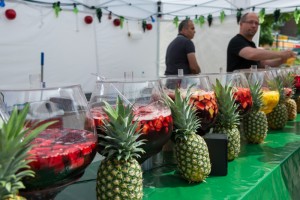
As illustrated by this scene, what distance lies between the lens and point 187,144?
73cm

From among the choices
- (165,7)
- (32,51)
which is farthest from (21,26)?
(165,7)

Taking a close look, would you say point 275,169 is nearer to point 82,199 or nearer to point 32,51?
point 82,199

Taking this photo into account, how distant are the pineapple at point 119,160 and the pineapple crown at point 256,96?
2.05 feet

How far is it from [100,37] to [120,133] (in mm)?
3873

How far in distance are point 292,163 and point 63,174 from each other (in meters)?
0.81

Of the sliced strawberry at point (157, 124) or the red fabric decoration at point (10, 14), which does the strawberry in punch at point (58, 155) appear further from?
the red fabric decoration at point (10, 14)

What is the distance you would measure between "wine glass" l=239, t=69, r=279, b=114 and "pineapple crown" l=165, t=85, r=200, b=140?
455 millimetres

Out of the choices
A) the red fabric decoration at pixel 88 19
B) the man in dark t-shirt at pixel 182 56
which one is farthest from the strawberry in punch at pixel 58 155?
the red fabric decoration at pixel 88 19

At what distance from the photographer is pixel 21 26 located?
→ 3309 mm

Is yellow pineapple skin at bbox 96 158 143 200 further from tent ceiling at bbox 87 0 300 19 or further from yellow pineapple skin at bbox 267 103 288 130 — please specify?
tent ceiling at bbox 87 0 300 19

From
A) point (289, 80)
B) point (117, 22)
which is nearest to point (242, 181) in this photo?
point (289, 80)

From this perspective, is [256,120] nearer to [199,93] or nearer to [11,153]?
[199,93]

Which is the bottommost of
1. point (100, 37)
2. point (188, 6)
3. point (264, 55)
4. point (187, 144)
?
point (187, 144)

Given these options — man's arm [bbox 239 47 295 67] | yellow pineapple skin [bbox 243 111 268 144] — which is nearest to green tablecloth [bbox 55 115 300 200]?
yellow pineapple skin [bbox 243 111 268 144]
